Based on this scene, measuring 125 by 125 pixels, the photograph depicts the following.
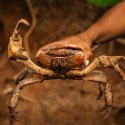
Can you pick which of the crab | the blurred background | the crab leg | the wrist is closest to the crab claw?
the crab

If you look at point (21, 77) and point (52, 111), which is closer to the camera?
point (21, 77)

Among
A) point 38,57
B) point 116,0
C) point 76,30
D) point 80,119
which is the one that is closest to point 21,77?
point 38,57

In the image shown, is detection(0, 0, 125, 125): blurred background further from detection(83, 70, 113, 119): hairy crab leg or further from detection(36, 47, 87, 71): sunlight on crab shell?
detection(36, 47, 87, 71): sunlight on crab shell

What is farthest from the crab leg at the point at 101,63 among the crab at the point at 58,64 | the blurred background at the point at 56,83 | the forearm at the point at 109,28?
the blurred background at the point at 56,83

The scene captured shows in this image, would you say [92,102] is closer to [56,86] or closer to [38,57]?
[56,86]

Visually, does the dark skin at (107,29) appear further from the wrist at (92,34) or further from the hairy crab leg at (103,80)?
the hairy crab leg at (103,80)
